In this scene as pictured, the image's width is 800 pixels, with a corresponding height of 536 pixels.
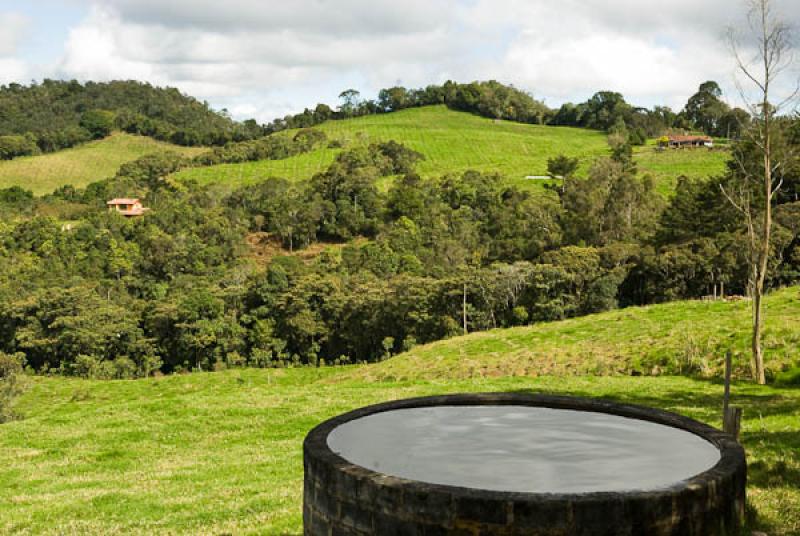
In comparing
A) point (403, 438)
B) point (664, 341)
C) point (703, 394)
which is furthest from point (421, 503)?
point (664, 341)

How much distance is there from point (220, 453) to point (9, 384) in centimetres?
4336

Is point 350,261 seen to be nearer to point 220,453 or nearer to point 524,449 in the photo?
point 220,453

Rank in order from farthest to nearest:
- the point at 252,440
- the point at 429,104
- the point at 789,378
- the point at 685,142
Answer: the point at 429,104 → the point at 685,142 → the point at 789,378 → the point at 252,440

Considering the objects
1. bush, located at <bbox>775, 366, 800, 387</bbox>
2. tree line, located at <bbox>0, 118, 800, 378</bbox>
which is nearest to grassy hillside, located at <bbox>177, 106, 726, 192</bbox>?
tree line, located at <bbox>0, 118, 800, 378</bbox>

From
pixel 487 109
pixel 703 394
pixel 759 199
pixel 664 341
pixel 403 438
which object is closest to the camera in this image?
pixel 403 438

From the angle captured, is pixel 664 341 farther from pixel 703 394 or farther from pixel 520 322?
pixel 520 322

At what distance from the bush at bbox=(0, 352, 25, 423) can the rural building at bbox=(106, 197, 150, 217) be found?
44.5m

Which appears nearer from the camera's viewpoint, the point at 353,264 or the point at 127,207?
the point at 353,264

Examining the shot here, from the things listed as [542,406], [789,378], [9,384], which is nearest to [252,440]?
[542,406]

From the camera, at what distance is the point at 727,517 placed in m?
5.81

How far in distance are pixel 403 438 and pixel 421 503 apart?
6.86ft

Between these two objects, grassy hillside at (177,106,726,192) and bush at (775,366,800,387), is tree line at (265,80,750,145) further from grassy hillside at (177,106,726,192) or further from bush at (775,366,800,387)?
bush at (775,366,800,387)

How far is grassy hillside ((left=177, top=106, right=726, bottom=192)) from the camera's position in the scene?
104312 mm

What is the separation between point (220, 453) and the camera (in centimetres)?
1528
